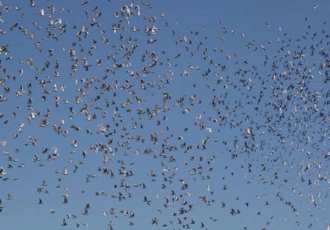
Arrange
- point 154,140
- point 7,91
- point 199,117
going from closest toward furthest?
point 7,91 → point 154,140 → point 199,117

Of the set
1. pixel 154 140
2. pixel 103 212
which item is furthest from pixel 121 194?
pixel 154 140

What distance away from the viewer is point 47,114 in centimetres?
5284

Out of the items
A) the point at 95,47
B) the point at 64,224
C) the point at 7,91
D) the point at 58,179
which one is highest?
the point at 95,47

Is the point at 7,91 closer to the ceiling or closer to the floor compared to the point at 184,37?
closer to the floor

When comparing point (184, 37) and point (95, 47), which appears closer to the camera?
point (95, 47)

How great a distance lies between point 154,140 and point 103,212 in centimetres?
691

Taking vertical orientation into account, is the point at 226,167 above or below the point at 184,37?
below

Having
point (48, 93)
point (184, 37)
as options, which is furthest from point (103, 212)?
point (184, 37)

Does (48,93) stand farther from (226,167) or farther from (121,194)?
(226,167)

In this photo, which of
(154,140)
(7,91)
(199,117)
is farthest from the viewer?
(199,117)

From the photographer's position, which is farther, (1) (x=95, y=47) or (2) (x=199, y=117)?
(2) (x=199, y=117)

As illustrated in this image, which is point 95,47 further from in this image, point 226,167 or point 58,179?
point 226,167

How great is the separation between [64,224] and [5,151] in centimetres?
668

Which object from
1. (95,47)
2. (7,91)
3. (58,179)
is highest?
(95,47)
